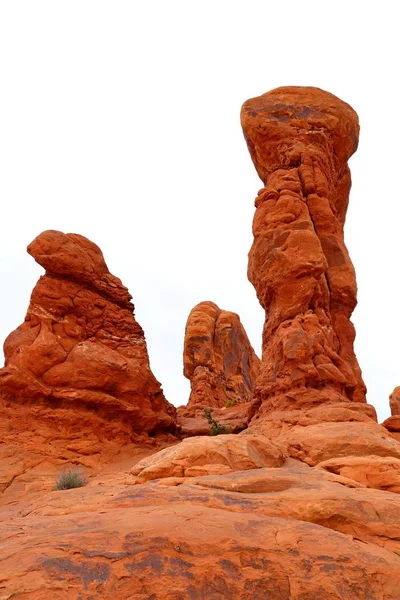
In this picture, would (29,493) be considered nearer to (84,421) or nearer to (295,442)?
(84,421)

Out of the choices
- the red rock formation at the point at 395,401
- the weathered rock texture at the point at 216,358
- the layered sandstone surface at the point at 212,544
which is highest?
the weathered rock texture at the point at 216,358

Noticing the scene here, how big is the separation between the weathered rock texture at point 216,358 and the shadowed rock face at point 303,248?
44.9ft

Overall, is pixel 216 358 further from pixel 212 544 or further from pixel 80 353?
pixel 212 544

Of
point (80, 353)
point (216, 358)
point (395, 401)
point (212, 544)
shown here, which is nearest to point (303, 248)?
point (80, 353)

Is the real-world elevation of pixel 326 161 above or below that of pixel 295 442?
above

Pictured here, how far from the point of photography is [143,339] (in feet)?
59.7

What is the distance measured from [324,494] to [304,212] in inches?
518

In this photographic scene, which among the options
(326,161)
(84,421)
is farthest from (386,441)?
(326,161)

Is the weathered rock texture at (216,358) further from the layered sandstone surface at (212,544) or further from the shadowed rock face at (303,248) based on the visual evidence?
the layered sandstone surface at (212,544)

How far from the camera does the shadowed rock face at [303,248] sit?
1475 cm

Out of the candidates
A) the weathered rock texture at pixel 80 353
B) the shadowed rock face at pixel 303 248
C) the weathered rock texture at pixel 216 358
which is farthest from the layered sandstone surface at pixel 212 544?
the weathered rock texture at pixel 216 358

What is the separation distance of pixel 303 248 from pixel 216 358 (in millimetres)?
19256

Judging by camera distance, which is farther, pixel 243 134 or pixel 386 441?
pixel 243 134

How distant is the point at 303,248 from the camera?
16.5 metres
